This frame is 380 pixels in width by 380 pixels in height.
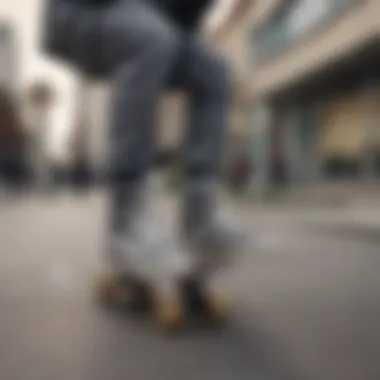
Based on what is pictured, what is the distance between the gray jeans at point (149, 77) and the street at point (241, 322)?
0.13 ft

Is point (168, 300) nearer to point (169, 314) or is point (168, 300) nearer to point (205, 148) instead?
point (169, 314)

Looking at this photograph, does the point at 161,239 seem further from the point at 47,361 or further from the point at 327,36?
the point at 327,36

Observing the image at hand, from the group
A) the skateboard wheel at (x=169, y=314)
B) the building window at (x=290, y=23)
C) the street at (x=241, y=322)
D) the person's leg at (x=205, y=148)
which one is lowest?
the skateboard wheel at (x=169, y=314)

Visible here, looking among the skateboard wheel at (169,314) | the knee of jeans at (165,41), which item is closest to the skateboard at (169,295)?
the skateboard wheel at (169,314)

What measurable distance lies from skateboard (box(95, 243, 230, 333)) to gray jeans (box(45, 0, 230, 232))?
0.07m

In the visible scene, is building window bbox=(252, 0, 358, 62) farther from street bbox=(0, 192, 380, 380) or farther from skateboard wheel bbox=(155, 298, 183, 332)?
skateboard wheel bbox=(155, 298, 183, 332)

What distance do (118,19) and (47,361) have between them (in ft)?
0.57

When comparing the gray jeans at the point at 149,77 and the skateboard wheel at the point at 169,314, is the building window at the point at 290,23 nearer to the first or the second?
the gray jeans at the point at 149,77

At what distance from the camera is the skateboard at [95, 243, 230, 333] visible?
40cm

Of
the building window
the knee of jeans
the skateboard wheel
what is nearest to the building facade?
the building window

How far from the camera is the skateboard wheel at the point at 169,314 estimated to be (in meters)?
0.43

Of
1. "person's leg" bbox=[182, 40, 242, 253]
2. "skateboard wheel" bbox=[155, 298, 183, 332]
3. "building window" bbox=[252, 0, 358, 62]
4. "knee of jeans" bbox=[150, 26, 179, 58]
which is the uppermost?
"knee of jeans" bbox=[150, 26, 179, 58]

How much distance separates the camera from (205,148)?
13.6 inches

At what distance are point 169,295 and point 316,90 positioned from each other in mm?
251
